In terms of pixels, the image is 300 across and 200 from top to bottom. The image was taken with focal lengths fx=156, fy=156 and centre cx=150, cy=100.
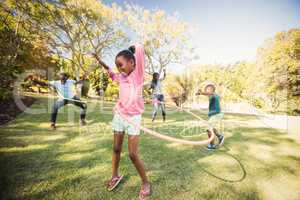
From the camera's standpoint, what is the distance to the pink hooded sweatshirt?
2.26 m

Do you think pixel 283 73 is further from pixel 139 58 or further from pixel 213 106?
pixel 139 58

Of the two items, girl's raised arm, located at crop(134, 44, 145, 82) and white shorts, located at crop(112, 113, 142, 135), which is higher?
girl's raised arm, located at crop(134, 44, 145, 82)

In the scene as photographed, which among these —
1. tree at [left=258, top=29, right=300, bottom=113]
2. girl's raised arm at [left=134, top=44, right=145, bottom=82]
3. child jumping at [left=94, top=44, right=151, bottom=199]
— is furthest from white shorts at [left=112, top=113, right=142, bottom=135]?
tree at [left=258, top=29, right=300, bottom=113]

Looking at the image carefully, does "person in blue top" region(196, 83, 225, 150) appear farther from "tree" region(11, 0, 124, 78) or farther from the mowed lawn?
"tree" region(11, 0, 124, 78)

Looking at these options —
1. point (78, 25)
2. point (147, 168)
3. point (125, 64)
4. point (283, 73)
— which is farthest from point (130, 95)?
point (283, 73)

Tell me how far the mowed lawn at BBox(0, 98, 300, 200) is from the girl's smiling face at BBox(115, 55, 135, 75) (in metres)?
1.96

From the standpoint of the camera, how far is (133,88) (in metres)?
2.29

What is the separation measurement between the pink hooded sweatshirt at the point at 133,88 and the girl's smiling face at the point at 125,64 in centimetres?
6

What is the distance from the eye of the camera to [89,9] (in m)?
16.0

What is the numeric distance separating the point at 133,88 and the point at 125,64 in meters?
0.36

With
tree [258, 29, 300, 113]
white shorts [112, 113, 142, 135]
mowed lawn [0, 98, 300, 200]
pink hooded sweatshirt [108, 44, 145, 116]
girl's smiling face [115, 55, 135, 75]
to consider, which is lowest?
mowed lawn [0, 98, 300, 200]

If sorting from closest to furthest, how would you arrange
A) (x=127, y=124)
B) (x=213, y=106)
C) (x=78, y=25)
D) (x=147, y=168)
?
1. (x=127, y=124)
2. (x=147, y=168)
3. (x=213, y=106)
4. (x=78, y=25)

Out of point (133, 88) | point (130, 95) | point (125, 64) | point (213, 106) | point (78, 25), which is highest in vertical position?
point (78, 25)

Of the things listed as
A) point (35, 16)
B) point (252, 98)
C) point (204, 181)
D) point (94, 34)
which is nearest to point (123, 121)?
point (204, 181)
